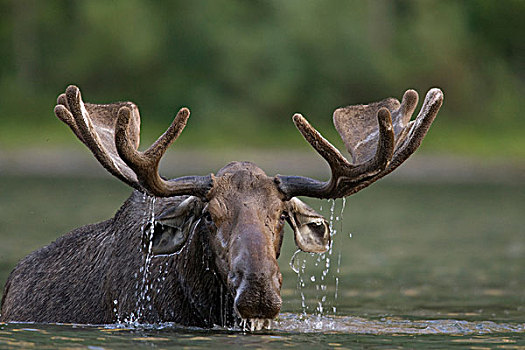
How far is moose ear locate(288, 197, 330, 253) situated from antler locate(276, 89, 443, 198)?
159mm

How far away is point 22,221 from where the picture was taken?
21.8m

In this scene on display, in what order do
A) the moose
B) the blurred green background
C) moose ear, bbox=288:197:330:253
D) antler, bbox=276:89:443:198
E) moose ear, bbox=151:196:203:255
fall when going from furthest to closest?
the blurred green background
moose ear, bbox=288:197:330:253
moose ear, bbox=151:196:203:255
antler, bbox=276:89:443:198
the moose

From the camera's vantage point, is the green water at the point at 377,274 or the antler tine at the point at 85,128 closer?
the antler tine at the point at 85,128

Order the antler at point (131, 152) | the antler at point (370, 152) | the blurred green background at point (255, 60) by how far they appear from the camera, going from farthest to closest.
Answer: the blurred green background at point (255, 60) < the antler at point (370, 152) < the antler at point (131, 152)

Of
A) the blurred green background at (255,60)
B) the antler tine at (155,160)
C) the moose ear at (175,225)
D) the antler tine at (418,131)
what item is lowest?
the moose ear at (175,225)

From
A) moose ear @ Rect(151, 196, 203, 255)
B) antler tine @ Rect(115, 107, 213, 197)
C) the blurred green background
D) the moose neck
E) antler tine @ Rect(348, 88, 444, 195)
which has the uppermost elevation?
the blurred green background

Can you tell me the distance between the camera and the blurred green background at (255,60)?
50.6 m

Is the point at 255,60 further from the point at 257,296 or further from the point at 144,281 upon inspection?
the point at 257,296

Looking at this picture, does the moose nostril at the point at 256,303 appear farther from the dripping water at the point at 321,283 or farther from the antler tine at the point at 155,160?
the dripping water at the point at 321,283

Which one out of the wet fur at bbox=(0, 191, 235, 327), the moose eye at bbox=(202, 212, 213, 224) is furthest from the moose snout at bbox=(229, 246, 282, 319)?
the wet fur at bbox=(0, 191, 235, 327)

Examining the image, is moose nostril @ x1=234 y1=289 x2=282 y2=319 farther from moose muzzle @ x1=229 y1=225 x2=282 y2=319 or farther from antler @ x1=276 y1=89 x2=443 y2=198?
antler @ x1=276 y1=89 x2=443 y2=198

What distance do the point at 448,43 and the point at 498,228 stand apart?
33.6 meters

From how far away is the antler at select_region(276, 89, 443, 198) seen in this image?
Result: 926 cm

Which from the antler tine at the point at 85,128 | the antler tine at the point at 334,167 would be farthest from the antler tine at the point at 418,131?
the antler tine at the point at 85,128
